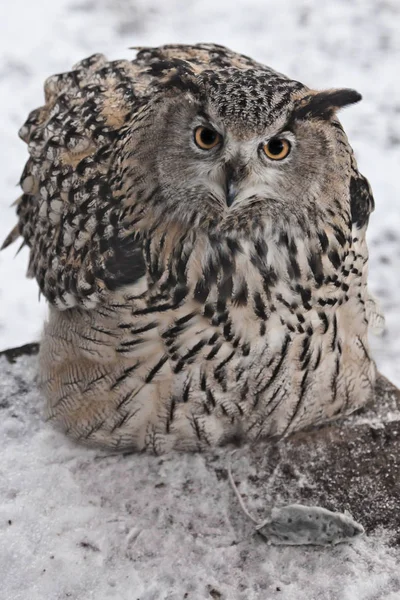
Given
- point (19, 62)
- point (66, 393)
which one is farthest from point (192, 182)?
point (19, 62)

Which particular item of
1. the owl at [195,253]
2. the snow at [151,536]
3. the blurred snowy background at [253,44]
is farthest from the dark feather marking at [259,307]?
the blurred snowy background at [253,44]

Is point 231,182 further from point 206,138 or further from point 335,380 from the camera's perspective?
point 335,380

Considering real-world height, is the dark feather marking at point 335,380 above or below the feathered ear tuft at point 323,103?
below

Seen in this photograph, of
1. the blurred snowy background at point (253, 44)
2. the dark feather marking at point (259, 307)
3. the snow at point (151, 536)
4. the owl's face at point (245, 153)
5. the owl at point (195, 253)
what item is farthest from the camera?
the blurred snowy background at point (253, 44)

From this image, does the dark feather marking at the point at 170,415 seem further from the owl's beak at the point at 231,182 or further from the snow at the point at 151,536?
the owl's beak at the point at 231,182

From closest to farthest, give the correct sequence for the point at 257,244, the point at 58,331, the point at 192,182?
the point at 192,182
the point at 257,244
the point at 58,331

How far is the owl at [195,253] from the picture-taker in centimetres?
213

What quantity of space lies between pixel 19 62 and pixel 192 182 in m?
3.09

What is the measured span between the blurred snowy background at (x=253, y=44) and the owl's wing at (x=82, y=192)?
1.39 m

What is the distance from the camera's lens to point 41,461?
9.68 feet

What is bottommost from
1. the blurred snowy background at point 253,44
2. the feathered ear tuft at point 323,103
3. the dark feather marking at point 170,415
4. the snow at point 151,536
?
the snow at point 151,536

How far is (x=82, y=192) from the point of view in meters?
2.57

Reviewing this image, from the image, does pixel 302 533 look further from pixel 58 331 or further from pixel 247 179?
pixel 247 179

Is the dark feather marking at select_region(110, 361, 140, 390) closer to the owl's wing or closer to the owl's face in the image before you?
the owl's wing
